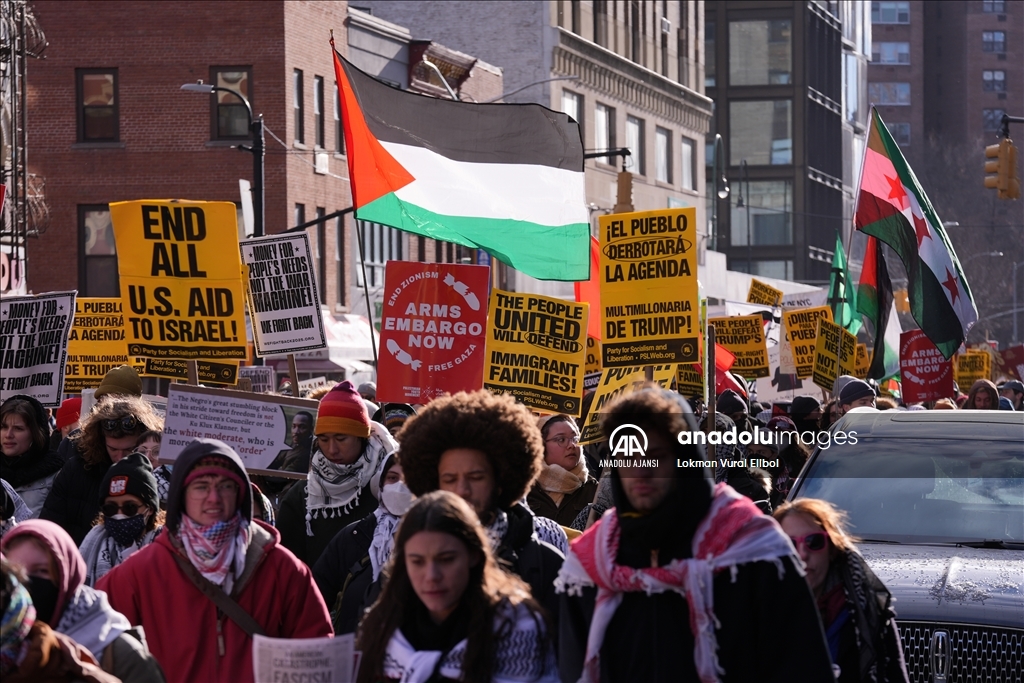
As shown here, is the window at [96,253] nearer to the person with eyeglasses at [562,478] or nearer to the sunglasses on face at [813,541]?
the person with eyeglasses at [562,478]

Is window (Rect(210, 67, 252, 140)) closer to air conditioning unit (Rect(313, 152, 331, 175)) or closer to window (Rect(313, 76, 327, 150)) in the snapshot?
air conditioning unit (Rect(313, 152, 331, 175))

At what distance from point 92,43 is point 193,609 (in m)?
37.6

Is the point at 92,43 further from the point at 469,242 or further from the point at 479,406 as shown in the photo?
the point at 479,406

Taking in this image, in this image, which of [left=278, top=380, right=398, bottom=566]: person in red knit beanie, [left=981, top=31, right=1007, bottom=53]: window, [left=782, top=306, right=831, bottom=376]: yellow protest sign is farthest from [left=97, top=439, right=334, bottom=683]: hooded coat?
[left=981, top=31, right=1007, bottom=53]: window

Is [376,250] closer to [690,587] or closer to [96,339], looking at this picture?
[96,339]

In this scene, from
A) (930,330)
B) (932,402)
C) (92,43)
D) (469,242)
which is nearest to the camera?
(469,242)

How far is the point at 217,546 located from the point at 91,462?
353 cm

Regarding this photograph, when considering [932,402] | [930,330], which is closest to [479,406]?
[930,330]

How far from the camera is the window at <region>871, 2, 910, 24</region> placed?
140375 millimetres

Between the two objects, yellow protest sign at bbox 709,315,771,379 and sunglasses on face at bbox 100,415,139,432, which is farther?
yellow protest sign at bbox 709,315,771,379

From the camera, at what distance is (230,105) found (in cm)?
4056

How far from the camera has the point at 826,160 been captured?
3632 inches

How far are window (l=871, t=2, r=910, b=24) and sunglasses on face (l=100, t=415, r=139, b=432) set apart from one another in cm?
13713

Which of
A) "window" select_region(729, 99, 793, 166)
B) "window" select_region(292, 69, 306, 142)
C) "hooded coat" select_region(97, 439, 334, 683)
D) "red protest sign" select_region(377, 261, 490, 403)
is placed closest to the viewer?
"hooded coat" select_region(97, 439, 334, 683)
